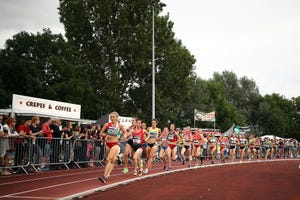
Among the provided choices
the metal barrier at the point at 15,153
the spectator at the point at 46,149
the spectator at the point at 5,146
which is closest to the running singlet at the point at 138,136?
the spectator at the point at 46,149

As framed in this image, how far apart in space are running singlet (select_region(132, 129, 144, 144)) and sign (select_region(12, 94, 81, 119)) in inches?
424

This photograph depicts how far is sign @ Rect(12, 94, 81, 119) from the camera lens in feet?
80.4

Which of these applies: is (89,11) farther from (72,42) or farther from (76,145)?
(76,145)

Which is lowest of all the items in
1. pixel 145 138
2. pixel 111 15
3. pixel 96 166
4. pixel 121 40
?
pixel 96 166

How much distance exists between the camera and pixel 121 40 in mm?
43188

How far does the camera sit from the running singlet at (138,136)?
16078 millimetres

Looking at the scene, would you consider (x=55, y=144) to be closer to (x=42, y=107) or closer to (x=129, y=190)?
(x=129, y=190)

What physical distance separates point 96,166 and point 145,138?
4.62 metres

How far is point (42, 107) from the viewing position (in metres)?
26.7

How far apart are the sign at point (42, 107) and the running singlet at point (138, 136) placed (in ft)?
35.3

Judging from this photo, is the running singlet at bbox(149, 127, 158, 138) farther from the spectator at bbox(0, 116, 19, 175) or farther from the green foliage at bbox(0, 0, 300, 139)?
the green foliage at bbox(0, 0, 300, 139)

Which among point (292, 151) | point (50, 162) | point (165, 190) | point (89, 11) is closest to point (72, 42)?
point (89, 11)

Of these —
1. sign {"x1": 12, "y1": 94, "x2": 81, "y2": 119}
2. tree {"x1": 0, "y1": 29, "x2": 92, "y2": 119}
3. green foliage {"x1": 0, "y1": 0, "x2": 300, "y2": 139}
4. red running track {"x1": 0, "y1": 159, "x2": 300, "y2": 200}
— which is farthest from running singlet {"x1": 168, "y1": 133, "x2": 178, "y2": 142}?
tree {"x1": 0, "y1": 29, "x2": 92, "y2": 119}

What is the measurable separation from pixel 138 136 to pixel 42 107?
40.6 ft
